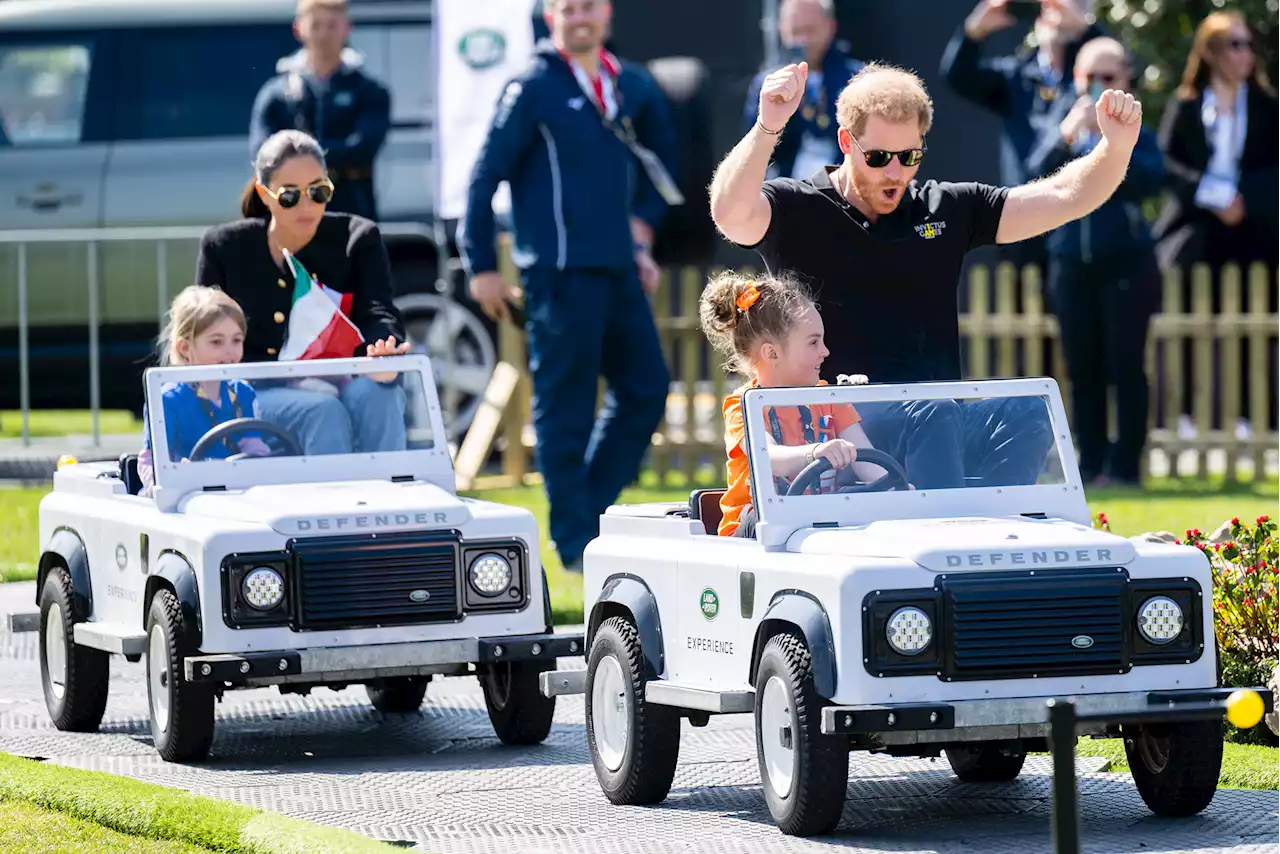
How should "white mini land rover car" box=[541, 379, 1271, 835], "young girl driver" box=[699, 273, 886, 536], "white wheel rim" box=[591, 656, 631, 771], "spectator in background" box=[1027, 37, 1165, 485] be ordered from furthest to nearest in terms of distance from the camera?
"spectator in background" box=[1027, 37, 1165, 485] < "white wheel rim" box=[591, 656, 631, 771] < "young girl driver" box=[699, 273, 886, 536] < "white mini land rover car" box=[541, 379, 1271, 835]

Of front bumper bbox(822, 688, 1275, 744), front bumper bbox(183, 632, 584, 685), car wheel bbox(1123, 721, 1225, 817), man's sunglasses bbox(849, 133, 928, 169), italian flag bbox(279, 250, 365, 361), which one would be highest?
man's sunglasses bbox(849, 133, 928, 169)

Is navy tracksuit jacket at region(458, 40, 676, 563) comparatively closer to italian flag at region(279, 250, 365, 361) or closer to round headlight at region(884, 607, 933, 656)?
italian flag at region(279, 250, 365, 361)

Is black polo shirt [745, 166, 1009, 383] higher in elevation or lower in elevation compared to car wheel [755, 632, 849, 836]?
higher

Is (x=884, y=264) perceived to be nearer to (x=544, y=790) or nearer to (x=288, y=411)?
(x=544, y=790)

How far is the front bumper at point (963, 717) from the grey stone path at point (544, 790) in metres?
0.30

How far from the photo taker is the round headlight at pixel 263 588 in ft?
24.7

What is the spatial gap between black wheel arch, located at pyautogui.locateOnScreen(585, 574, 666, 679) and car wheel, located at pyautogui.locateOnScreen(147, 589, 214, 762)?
1.24 meters

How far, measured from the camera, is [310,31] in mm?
13094

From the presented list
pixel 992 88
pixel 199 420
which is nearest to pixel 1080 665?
pixel 199 420

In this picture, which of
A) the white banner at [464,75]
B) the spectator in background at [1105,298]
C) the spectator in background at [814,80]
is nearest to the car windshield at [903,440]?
the spectator in background at [814,80]

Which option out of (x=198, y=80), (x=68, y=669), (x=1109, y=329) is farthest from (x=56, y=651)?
(x=1109, y=329)

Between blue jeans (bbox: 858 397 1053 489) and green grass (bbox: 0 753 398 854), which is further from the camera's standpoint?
blue jeans (bbox: 858 397 1053 489)

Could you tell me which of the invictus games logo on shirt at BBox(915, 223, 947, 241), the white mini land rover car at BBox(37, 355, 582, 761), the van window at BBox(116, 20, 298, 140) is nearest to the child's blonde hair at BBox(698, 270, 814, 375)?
the invictus games logo on shirt at BBox(915, 223, 947, 241)

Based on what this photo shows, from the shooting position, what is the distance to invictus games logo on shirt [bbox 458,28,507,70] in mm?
14852
